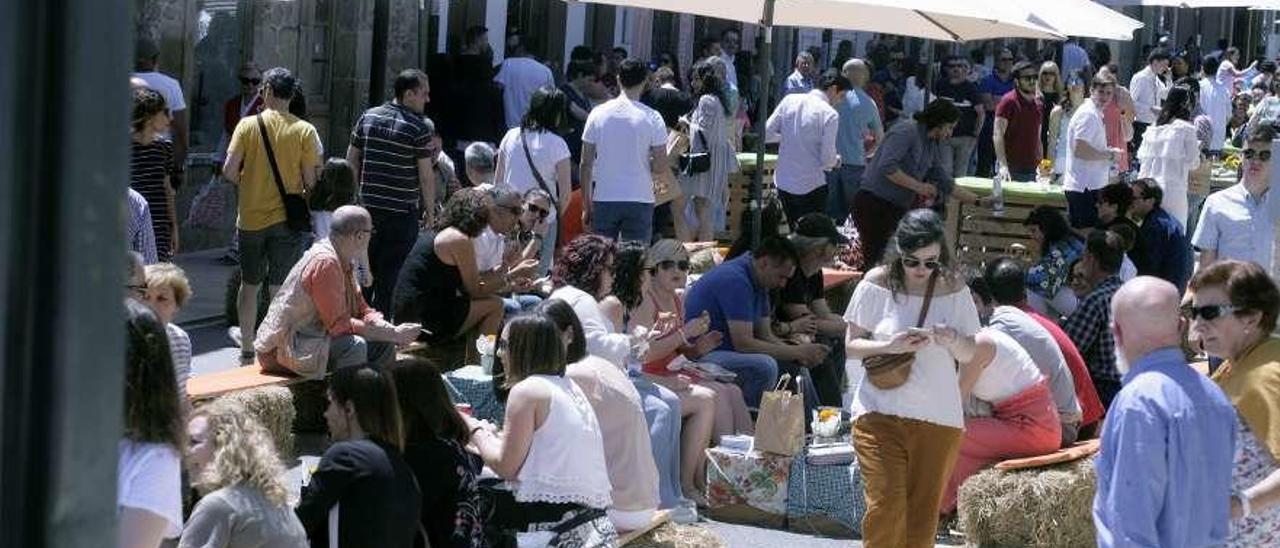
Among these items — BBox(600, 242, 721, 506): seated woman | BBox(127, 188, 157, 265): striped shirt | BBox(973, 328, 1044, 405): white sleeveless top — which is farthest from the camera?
BBox(600, 242, 721, 506): seated woman

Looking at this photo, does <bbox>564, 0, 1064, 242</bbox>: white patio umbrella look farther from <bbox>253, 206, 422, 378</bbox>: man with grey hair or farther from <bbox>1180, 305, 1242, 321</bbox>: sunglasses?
<bbox>1180, 305, 1242, 321</bbox>: sunglasses

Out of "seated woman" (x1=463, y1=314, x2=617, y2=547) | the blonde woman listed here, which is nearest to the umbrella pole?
"seated woman" (x1=463, y1=314, x2=617, y2=547)

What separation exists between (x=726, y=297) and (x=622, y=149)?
252 centimetres

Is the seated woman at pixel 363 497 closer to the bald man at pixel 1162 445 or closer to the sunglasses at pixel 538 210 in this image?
the bald man at pixel 1162 445

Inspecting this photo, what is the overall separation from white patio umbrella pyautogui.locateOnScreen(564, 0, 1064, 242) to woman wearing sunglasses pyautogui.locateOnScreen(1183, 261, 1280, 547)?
6.02 meters

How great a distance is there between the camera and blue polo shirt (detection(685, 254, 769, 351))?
9594mm

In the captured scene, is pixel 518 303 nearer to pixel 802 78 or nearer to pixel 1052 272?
pixel 1052 272

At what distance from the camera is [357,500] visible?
18.3ft

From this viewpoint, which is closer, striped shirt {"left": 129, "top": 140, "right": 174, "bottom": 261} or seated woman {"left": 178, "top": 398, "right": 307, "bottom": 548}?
seated woman {"left": 178, "top": 398, "right": 307, "bottom": 548}

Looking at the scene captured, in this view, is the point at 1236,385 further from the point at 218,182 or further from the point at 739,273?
the point at 218,182

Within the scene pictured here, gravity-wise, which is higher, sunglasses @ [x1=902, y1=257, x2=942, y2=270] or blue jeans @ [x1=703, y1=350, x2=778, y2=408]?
sunglasses @ [x1=902, y1=257, x2=942, y2=270]

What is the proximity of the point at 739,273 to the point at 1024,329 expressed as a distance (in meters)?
1.57

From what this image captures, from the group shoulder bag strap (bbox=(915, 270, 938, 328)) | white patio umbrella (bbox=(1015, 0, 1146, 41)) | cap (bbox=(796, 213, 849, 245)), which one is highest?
white patio umbrella (bbox=(1015, 0, 1146, 41))

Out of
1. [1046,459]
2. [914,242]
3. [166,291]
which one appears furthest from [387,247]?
[914,242]
